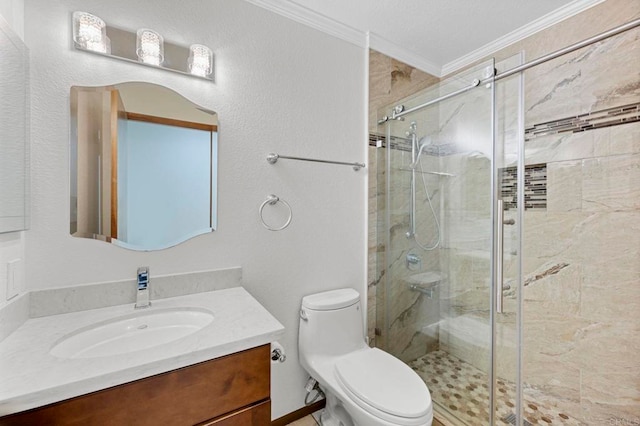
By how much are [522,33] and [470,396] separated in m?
2.33

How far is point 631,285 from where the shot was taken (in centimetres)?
141

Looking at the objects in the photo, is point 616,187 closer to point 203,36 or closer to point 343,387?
point 343,387

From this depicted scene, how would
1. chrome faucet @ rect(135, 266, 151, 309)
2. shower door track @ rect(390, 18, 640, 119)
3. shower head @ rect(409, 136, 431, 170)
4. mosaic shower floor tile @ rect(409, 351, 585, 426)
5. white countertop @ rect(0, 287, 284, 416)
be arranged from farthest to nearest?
shower head @ rect(409, 136, 431, 170), mosaic shower floor tile @ rect(409, 351, 585, 426), chrome faucet @ rect(135, 266, 151, 309), shower door track @ rect(390, 18, 640, 119), white countertop @ rect(0, 287, 284, 416)

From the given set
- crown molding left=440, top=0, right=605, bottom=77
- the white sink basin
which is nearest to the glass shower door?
crown molding left=440, top=0, right=605, bottom=77

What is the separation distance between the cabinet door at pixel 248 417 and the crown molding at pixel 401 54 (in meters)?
2.10

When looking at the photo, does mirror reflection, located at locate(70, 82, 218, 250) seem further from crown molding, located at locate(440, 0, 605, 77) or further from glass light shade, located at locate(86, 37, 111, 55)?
crown molding, located at locate(440, 0, 605, 77)

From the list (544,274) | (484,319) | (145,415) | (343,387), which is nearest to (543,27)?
(544,274)

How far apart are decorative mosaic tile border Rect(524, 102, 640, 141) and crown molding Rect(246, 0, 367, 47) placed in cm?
126

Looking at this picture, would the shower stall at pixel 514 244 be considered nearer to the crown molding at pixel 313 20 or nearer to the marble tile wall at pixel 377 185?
the marble tile wall at pixel 377 185

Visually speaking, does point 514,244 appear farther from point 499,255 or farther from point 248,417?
point 248,417

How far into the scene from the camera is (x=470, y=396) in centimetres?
166

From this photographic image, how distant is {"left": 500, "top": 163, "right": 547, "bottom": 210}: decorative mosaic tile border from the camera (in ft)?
5.12

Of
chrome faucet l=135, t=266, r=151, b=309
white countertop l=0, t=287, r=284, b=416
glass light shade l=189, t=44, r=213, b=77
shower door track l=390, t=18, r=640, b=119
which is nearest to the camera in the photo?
white countertop l=0, t=287, r=284, b=416

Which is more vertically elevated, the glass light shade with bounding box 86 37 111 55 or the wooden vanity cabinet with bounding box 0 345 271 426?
the glass light shade with bounding box 86 37 111 55
